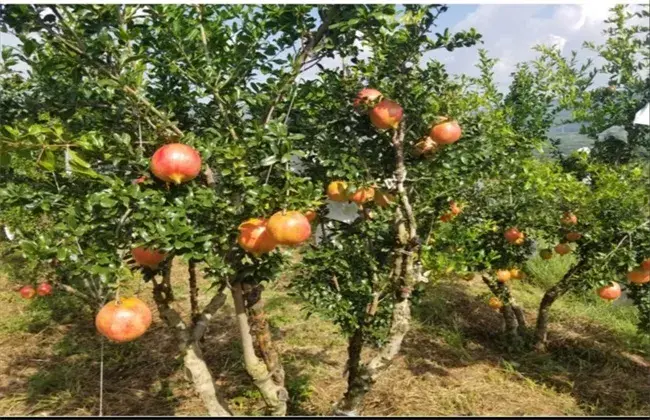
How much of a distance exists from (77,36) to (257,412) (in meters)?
2.59

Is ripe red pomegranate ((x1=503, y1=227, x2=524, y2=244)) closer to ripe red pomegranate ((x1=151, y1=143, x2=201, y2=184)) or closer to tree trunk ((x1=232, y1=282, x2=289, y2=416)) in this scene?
tree trunk ((x1=232, y1=282, x2=289, y2=416))

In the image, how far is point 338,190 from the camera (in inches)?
86.8

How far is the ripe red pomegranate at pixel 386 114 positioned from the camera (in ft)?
6.65

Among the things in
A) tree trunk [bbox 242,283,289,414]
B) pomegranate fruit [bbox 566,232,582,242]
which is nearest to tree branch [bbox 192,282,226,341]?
tree trunk [bbox 242,283,289,414]

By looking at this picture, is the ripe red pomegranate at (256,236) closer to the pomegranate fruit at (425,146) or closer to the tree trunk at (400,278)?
the tree trunk at (400,278)

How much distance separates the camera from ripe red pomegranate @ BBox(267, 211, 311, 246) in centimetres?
163

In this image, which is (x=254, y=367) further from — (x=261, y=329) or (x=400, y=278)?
(x=400, y=278)

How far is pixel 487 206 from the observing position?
12.5 feet

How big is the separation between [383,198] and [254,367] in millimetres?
968

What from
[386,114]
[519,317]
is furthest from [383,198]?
[519,317]

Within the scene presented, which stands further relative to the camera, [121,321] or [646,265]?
[646,265]

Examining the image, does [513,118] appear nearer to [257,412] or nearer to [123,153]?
[257,412]

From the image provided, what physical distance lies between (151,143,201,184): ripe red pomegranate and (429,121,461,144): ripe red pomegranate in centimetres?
107

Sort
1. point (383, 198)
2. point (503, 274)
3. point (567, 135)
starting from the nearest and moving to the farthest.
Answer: point (383, 198)
point (503, 274)
point (567, 135)
